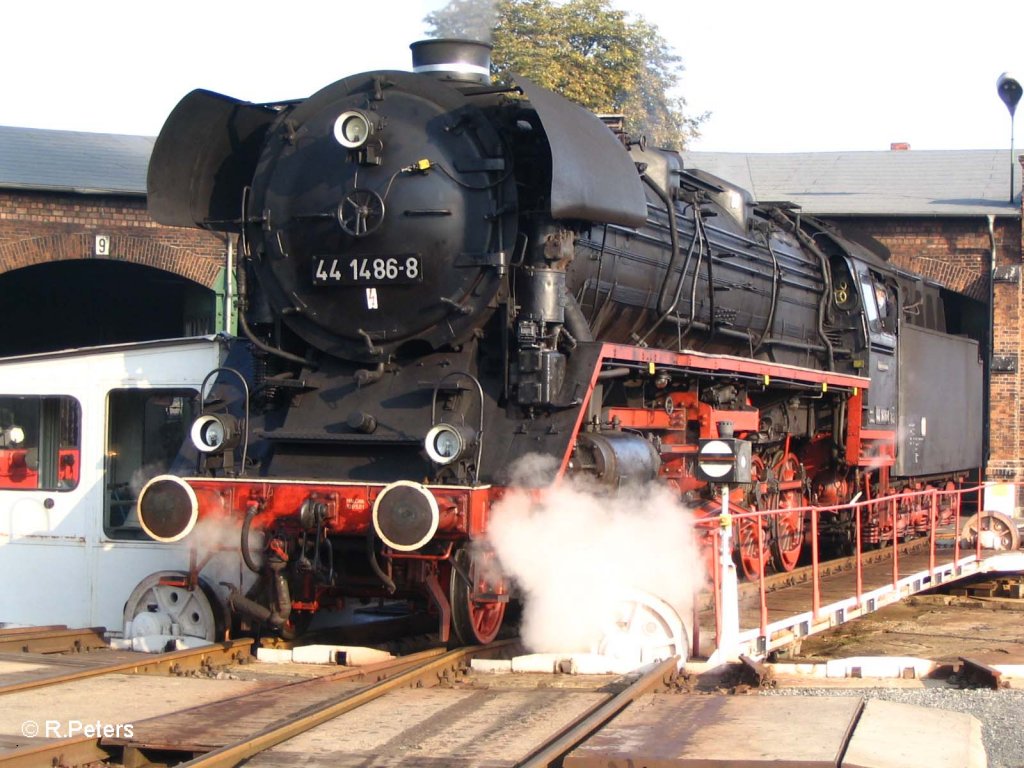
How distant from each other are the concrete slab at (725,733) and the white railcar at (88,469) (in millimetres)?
4920

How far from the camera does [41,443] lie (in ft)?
33.4

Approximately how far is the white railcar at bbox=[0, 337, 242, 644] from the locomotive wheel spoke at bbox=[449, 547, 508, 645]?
2992 mm

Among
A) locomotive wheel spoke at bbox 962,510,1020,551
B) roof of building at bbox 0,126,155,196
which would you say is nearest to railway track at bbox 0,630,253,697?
locomotive wheel spoke at bbox 962,510,1020,551

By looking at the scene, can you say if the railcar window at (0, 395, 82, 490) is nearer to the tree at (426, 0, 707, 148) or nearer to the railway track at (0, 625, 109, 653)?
the railway track at (0, 625, 109, 653)

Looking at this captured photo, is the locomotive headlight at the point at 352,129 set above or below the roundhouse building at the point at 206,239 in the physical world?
below

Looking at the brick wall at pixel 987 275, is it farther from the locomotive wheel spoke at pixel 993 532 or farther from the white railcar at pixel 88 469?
the white railcar at pixel 88 469

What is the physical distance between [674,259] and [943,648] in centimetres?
350

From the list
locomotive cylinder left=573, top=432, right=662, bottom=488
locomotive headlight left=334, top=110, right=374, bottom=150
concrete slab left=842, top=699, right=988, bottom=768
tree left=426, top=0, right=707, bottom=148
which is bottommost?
concrete slab left=842, top=699, right=988, bottom=768

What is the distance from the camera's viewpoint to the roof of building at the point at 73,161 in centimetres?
1973

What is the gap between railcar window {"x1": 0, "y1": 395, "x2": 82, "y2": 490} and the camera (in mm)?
10062

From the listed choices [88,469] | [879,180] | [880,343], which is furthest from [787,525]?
[879,180]

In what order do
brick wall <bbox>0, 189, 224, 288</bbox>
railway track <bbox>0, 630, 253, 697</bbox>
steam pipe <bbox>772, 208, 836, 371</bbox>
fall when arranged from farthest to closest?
1. brick wall <bbox>0, 189, 224, 288</bbox>
2. steam pipe <bbox>772, 208, 836, 371</bbox>
3. railway track <bbox>0, 630, 253, 697</bbox>

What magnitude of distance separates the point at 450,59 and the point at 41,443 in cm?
464

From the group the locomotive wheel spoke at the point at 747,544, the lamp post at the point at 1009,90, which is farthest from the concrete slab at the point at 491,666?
the lamp post at the point at 1009,90
